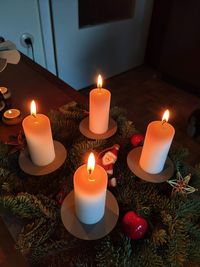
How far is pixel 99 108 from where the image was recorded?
1.78 ft

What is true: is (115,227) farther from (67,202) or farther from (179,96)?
(179,96)

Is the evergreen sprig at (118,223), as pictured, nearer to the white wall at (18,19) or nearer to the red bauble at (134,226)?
the red bauble at (134,226)

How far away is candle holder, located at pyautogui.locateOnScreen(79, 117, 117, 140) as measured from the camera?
581mm

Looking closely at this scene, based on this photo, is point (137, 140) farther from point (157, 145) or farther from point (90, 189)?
point (90, 189)

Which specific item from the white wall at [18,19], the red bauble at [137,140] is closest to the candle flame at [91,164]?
the red bauble at [137,140]

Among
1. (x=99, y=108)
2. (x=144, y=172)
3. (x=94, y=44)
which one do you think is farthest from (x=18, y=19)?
(x=144, y=172)

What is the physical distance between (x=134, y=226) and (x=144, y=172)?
13 cm

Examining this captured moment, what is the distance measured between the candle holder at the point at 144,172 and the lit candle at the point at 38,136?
0.19 meters

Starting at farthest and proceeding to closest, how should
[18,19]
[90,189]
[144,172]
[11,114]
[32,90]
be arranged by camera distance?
1. [18,19]
2. [32,90]
3. [11,114]
4. [144,172]
5. [90,189]

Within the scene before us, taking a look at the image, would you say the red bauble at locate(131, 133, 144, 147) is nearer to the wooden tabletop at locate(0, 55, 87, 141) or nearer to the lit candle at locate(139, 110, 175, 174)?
the lit candle at locate(139, 110, 175, 174)

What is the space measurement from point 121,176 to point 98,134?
0.14m

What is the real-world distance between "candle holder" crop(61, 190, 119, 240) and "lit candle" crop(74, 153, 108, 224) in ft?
0.08

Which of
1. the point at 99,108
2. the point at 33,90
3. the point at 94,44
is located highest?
Result: the point at 99,108

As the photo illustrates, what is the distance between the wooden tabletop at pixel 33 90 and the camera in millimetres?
780
